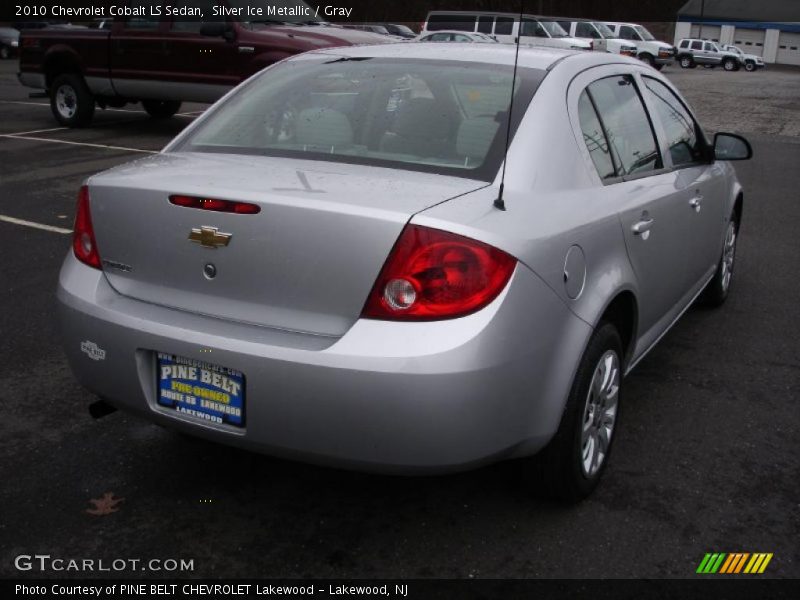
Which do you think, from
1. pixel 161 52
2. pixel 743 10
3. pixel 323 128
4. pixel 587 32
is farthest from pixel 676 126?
pixel 743 10

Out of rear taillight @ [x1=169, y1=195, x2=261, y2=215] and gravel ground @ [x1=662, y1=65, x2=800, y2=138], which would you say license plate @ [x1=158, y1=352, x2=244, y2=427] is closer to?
rear taillight @ [x1=169, y1=195, x2=261, y2=215]

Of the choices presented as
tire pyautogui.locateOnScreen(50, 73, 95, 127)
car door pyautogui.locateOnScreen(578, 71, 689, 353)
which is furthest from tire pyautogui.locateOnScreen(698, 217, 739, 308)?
tire pyautogui.locateOnScreen(50, 73, 95, 127)

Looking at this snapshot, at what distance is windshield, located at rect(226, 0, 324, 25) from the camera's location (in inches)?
480

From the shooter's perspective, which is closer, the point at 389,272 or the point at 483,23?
the point at 389,272

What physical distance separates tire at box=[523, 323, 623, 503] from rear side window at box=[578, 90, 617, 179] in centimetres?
64

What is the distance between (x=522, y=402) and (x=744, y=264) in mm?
4798

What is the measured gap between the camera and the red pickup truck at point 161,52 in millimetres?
11727

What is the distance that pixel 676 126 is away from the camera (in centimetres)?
463

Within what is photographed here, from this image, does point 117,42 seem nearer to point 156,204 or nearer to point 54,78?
point 54,78

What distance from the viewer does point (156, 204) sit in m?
2.97

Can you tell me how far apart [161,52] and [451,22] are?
25229mm

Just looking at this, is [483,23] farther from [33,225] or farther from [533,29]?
[33,225]

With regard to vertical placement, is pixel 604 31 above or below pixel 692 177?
below

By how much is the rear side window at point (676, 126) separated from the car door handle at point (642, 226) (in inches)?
30.5
